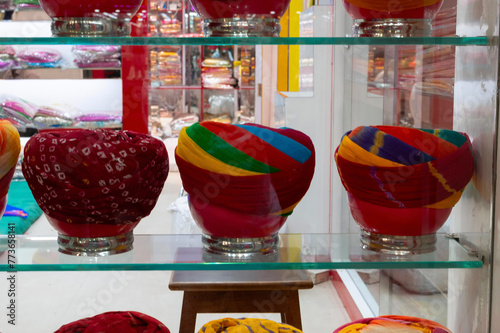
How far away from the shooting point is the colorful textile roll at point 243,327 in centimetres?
88

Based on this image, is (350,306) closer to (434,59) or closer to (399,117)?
(399,117)

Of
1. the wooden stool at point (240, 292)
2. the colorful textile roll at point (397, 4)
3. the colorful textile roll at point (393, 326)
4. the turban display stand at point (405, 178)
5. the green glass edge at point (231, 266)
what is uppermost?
the colorful textile roll at point (397, 4)

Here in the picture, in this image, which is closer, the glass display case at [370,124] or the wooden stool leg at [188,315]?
the glass display case at [370,124]

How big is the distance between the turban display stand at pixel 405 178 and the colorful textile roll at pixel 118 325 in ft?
1.18

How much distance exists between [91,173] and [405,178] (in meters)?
0.40

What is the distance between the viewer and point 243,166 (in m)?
0.74

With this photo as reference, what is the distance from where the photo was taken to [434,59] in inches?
63.2

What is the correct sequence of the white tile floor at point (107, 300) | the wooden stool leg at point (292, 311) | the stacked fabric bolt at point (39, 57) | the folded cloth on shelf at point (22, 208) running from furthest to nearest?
the stacked fabric bolt at point (39, 57)
the folded cloth on shelf at point (22, 208)
the white tile floor at point (107, 300)
the wooden stool leg at point (292, 311)

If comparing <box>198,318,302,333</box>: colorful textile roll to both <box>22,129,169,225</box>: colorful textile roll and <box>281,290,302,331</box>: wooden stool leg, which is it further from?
<box>281,290,302,331</box>: wooden stool leg

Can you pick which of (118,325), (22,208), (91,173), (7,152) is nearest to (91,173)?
(91,173)

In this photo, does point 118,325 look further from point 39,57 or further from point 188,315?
point 39,57

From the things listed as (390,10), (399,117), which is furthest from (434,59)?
(390,10)

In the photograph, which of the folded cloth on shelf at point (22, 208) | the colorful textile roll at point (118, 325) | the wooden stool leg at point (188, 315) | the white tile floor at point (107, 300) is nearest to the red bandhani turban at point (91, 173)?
the colorful textile roll at point (118, 325)

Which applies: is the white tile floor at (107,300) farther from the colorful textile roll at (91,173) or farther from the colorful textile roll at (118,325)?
the colorful textile roll at (91,173)
